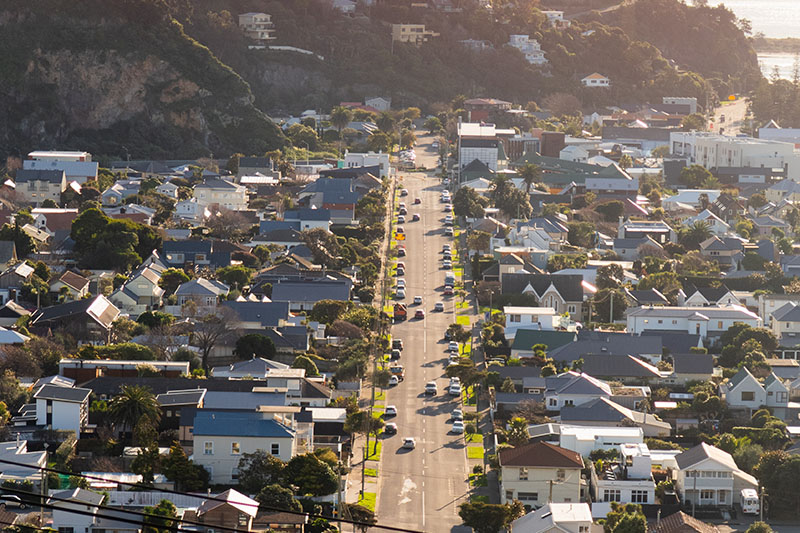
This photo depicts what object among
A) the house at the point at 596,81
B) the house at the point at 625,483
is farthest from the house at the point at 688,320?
the house at the point at 596,81

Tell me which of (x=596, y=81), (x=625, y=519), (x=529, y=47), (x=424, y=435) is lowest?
(x=596, y=81)

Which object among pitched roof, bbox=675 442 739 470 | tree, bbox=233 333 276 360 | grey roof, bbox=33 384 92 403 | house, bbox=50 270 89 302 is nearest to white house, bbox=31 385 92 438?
grey roof, bbox=33 384 92 403

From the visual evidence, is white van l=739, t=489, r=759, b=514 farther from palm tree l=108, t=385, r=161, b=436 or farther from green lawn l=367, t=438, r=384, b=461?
palm tree l=108, t=385, r=161, b=436

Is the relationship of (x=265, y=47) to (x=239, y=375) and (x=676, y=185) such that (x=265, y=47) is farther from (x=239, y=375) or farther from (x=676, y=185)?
(x=239, y=375)

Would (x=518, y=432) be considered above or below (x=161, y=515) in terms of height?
below

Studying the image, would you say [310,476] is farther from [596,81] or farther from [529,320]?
[596,81]

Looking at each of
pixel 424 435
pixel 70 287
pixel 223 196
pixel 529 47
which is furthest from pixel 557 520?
pixel 529 47

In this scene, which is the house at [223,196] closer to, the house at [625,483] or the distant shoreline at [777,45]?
the house at [625,483]
